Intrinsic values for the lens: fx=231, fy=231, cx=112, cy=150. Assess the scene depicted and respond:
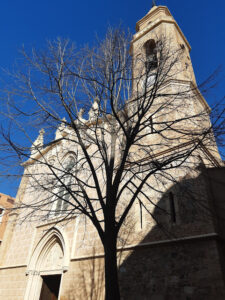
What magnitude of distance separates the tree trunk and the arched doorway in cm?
568

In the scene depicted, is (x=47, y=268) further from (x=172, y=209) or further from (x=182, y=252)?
(x=182, y=252)

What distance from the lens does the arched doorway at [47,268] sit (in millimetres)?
10180

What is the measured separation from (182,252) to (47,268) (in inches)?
280

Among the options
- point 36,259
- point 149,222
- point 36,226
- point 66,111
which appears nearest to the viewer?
point 66,111

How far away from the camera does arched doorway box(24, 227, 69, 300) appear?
10180 millimetres

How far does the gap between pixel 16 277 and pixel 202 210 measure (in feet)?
32.5

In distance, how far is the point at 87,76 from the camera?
21.5 ft

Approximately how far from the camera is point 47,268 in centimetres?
1058

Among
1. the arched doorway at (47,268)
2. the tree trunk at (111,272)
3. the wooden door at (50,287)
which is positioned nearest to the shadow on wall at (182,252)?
the tree trunk at (111,272)

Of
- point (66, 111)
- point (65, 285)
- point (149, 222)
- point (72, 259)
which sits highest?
point (66, 111)

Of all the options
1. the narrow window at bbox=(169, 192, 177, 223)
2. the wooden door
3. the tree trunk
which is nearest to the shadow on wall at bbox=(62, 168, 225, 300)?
the narrow window at bbox=(169, 192, 177, 223)

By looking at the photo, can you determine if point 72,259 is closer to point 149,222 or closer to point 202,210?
point 149,222

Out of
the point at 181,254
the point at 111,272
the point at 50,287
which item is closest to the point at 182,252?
the point at 181,254

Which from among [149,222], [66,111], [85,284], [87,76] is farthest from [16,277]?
[87,76]
